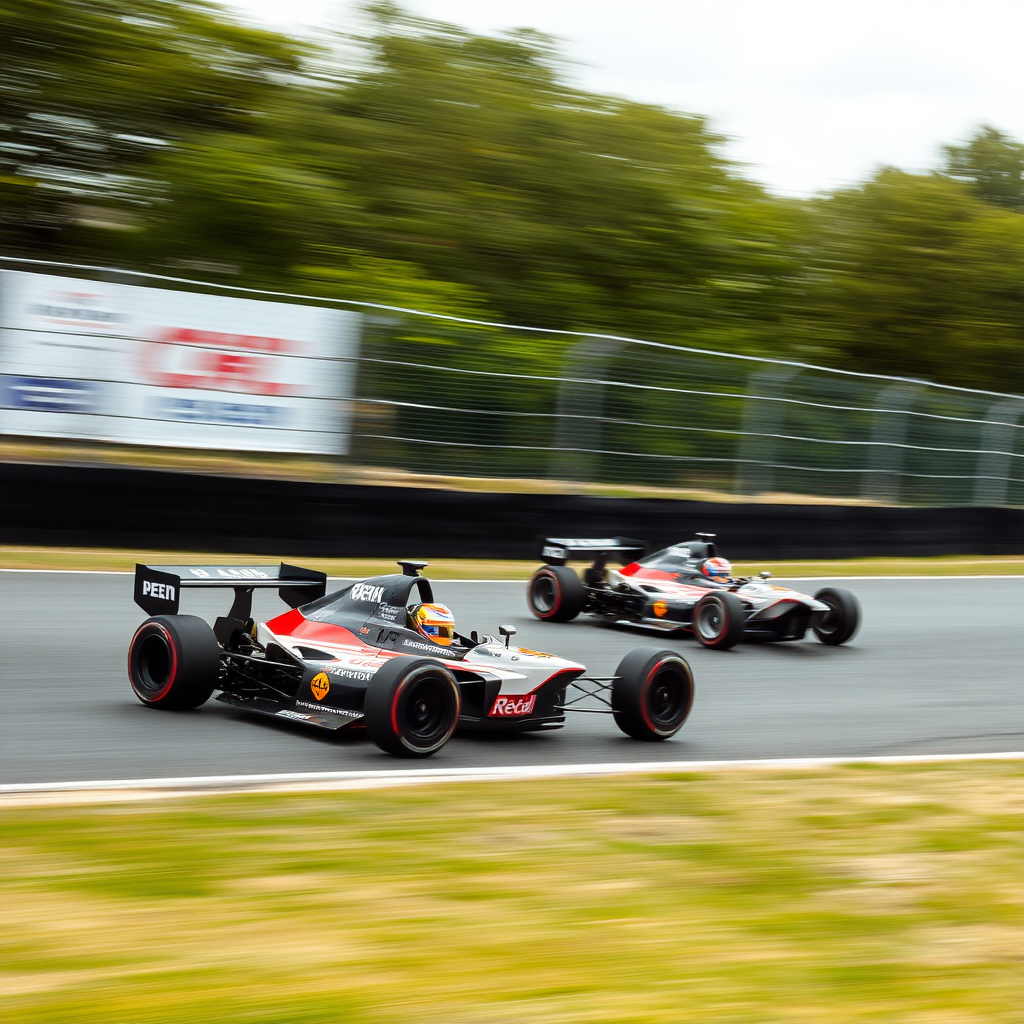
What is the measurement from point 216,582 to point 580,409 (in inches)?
345

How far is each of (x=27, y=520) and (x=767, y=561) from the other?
9.09 m

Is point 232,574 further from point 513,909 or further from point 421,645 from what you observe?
point 513,909

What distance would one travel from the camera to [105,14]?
20.3 metres

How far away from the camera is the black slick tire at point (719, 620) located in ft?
37.8

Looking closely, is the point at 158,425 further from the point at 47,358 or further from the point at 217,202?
the point at 217,202

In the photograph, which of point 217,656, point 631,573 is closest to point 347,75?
point 631,573

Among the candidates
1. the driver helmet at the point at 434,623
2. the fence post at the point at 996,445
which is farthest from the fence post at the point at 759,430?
the driver helmet at the point at 434,623

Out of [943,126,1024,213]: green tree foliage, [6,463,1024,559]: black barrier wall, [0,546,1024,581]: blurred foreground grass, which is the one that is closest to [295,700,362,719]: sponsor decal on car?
[0,546,1024,581]: blurred foreground grass

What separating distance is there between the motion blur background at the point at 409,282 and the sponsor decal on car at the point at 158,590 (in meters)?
6.27

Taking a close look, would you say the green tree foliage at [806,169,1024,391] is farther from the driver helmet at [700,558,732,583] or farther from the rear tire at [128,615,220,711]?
the rear tire at [128,615,220,711]

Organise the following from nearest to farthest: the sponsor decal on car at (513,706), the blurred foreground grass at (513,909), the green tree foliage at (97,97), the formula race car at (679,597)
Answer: the blurred foreground grass at (513,909) → the sponsor decal on car at (513,706) → the formula race car at (679,597) → the green tree foliage at (97,97)

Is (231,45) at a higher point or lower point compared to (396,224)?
higher

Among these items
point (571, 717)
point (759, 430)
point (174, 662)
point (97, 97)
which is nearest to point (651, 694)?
point (571, 717)

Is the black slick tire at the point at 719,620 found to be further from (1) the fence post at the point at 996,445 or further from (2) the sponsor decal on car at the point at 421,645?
(1) the fence post at the point at 996,445
